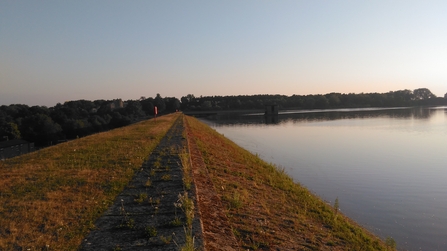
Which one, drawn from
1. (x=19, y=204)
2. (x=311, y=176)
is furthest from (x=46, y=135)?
(x=19, y=204)

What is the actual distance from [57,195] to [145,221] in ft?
8.93

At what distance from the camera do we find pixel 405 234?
396 inches

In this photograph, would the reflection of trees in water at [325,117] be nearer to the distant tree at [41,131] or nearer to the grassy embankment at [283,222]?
the distant tree at [41,131]

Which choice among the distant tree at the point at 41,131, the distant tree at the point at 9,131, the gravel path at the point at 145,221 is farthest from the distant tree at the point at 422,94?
the gravel path at the point at 145,221

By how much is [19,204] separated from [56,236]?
2.12 m

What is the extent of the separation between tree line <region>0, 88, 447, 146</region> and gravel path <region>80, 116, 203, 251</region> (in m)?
66.5

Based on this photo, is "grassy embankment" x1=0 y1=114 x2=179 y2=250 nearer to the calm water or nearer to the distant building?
the calm water

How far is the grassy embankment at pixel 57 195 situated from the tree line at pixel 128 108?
62085 millimetres

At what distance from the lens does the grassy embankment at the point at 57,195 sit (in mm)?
5082

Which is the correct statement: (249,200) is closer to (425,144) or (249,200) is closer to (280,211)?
(280,211)

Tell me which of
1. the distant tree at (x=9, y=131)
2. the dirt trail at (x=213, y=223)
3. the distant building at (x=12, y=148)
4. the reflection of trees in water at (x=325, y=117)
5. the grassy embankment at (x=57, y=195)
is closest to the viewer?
the grassy embankment at (x=57, y=195)

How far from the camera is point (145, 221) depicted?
5.79m

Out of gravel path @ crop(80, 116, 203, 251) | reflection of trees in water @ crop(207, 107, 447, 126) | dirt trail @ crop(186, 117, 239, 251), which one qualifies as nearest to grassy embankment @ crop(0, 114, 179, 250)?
gravel path @ crop(80, 116, 203, 251)

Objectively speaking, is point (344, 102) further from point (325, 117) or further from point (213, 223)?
point (213, 223)
